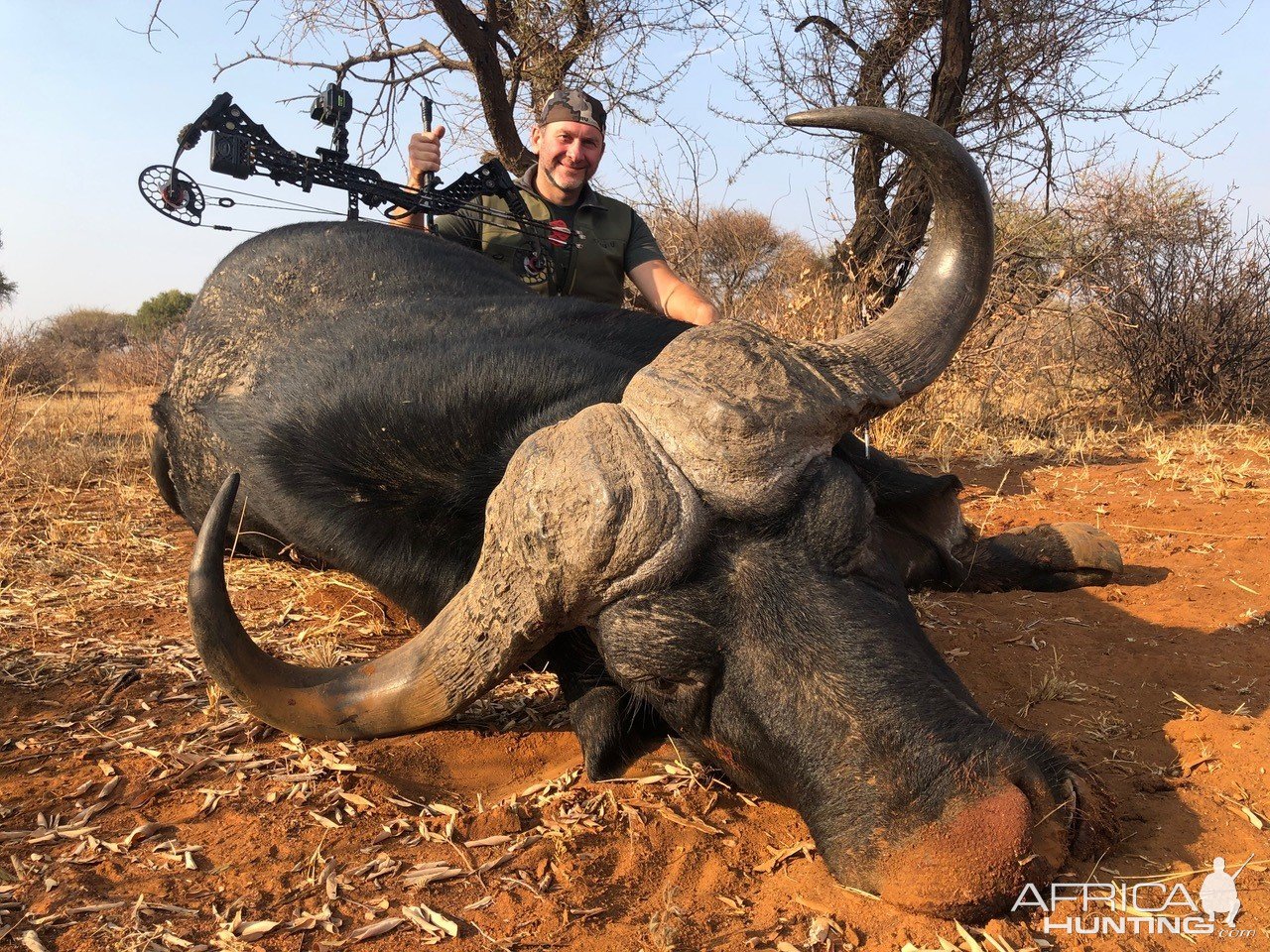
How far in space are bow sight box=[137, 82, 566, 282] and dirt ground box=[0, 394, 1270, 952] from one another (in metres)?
1.71

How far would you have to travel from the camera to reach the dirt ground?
168cm

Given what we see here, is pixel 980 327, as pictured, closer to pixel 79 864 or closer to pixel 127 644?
pixel 127 644

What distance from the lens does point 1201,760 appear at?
6.94ft

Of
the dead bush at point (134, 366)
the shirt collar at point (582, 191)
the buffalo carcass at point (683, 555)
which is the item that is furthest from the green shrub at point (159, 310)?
the buffalo carcass at point (683, 555)

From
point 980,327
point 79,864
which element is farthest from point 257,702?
point 980,327

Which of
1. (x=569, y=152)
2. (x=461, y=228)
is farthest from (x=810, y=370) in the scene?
(x=569, y=152)

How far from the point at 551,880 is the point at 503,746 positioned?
626 mm

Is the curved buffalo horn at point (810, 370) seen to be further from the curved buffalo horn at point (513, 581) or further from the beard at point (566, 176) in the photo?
the beard at point (566, 176)

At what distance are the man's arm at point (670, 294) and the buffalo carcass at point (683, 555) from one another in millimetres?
2219

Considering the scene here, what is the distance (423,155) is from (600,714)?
11.2 ft

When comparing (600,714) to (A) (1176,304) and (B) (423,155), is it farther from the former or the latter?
(A) (1176,304)

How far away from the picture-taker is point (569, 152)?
5.07 metres

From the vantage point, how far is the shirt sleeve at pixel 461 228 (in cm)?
488

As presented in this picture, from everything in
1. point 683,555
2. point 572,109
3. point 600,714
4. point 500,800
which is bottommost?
point 500,800
